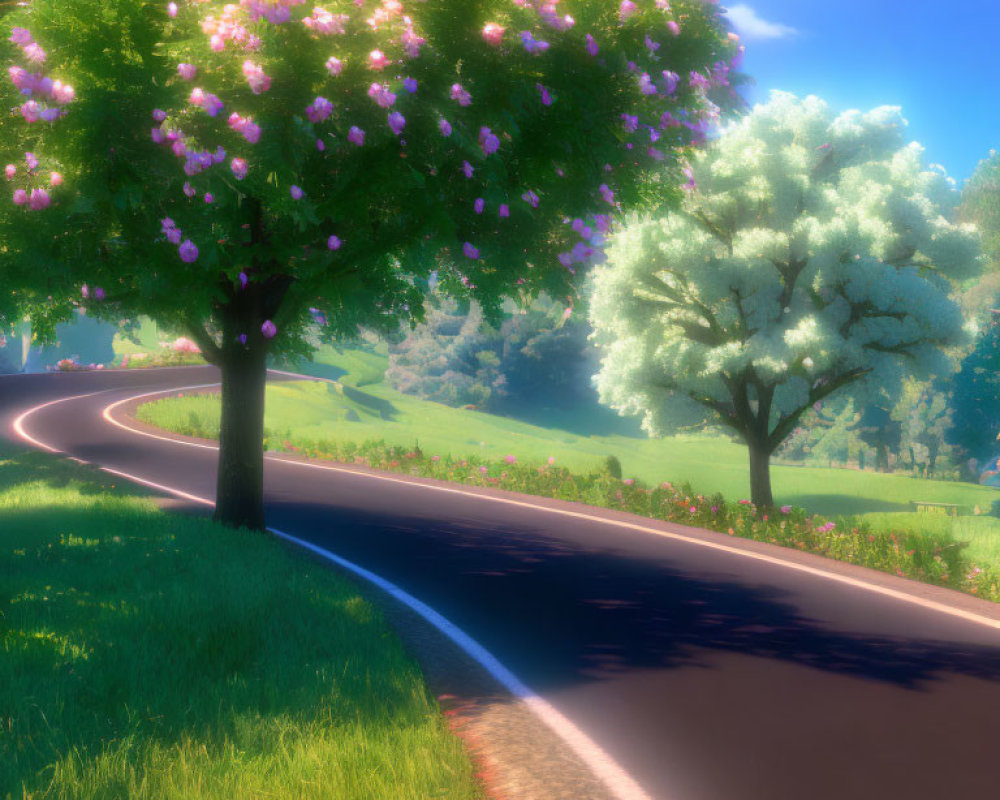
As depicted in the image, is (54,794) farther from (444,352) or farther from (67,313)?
(444,352)

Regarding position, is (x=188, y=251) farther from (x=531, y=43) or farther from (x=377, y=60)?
(x=531, y=43)

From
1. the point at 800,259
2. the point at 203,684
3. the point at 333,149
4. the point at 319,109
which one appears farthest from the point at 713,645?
the point at 800,259

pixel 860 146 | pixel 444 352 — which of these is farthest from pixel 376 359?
pixel 860 146

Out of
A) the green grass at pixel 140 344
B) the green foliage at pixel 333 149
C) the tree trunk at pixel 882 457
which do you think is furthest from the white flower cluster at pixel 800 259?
the green grass at pixel 140 344

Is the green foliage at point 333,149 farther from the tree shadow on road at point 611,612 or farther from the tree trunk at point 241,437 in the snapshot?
the tree shadow on road at point 611,612

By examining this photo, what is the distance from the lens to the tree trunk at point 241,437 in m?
12.8

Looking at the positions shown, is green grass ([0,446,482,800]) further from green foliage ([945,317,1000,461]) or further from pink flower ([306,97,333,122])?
green foliage ([945,317,1000,461])

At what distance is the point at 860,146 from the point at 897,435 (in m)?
35.1

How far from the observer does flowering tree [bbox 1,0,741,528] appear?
793cm

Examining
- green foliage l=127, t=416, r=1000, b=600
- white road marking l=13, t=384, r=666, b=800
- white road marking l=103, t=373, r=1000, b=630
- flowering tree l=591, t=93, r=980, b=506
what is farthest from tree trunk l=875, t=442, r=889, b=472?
white road marking l=13, t=384, r=666, b=800

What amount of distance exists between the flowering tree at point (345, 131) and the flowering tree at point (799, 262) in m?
10.3

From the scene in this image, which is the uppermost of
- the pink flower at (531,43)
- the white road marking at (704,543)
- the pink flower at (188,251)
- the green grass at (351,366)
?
the green grass at (351,366)

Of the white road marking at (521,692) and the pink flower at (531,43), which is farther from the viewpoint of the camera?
the pink flower at (531,43)

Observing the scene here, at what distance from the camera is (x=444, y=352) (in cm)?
6159
